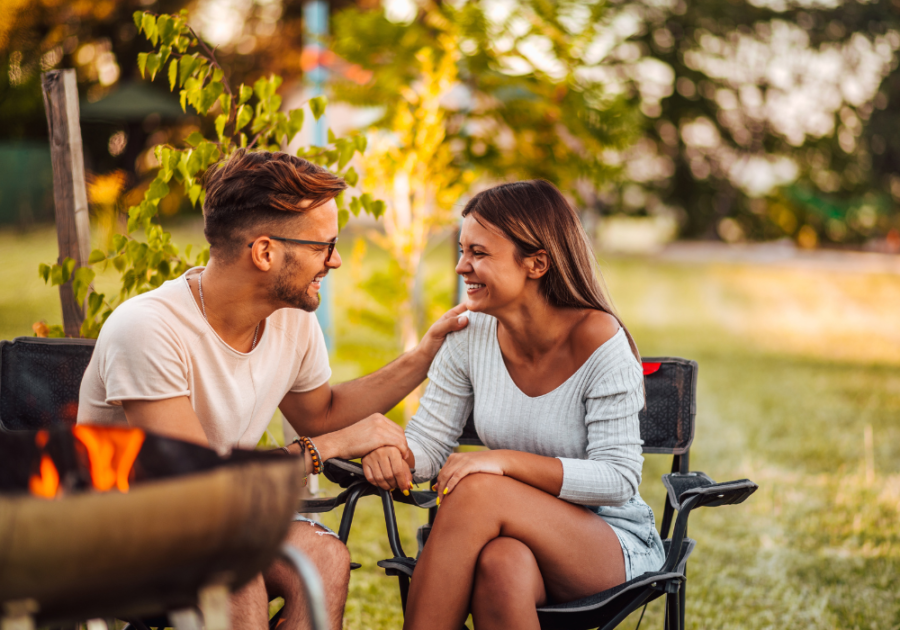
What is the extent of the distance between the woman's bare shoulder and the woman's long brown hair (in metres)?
0.04

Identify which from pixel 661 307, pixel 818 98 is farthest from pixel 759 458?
pixel 818 98

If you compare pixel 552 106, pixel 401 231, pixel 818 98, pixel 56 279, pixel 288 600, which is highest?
pixel 818 98

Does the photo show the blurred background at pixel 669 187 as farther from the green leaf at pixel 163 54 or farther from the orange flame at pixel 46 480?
the orange flame at pixel 46 480

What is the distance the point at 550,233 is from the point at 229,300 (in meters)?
0.89

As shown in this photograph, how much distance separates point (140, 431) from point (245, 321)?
2.29 feet

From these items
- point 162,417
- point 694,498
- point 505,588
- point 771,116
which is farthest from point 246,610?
point 771,116

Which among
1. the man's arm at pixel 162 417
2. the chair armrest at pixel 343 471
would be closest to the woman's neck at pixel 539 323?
the chair armrest at pixel 343 471

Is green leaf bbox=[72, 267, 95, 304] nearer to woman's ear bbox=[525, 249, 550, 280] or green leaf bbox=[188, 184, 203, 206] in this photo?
green leaf bbox=[188, 184, 203, 206]

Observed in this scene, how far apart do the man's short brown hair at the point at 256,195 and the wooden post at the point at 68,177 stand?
2.89ft

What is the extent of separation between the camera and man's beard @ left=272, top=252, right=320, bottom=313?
2.03 m

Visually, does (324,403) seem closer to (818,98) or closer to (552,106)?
(552,106)

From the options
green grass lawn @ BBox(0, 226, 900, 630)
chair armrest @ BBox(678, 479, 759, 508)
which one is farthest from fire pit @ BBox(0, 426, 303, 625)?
green grass lawn @ BBox(0, 226, 900, 630)

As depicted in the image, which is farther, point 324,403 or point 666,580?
point 324,403

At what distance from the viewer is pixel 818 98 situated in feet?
78.6
